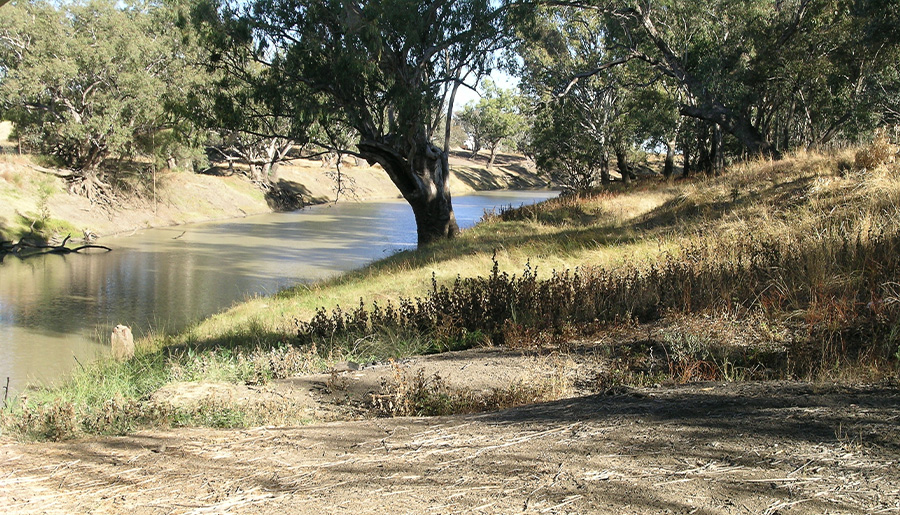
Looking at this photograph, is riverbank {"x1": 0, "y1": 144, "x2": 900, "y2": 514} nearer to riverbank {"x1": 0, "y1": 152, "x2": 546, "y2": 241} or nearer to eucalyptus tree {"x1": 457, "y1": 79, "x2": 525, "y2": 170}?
riverbank {"x1": 0, "y1": 152, "x2": 546, "y2": 241}

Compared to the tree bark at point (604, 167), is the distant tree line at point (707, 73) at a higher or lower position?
higher

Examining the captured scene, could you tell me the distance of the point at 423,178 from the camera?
69.2 ft

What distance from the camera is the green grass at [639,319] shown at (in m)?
4.85

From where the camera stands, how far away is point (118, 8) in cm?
3684

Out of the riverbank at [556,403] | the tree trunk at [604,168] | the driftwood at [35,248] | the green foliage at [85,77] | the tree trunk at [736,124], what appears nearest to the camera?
the riverbank at [556,403]

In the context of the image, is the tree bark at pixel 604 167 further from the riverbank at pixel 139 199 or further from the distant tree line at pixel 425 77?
the riverbank at pixel 139 199

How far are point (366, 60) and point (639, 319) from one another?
13397 millimetres

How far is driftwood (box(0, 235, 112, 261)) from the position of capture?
28094mm

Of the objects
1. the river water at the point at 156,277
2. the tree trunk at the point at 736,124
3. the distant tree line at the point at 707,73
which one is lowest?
the river water at the point at 156,277

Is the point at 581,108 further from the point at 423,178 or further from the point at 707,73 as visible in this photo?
the point at 423,178

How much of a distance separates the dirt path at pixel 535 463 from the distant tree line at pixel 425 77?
50.6ft

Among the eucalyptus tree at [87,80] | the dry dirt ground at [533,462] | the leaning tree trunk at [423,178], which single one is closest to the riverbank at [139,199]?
the eucalyptus tree at [87,80]

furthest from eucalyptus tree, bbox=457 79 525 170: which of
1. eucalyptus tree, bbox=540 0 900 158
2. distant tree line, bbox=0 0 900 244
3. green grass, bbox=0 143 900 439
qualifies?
green grass, bbox=0 143 900 439

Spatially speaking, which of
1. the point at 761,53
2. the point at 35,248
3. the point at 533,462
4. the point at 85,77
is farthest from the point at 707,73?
the point at 85,77
